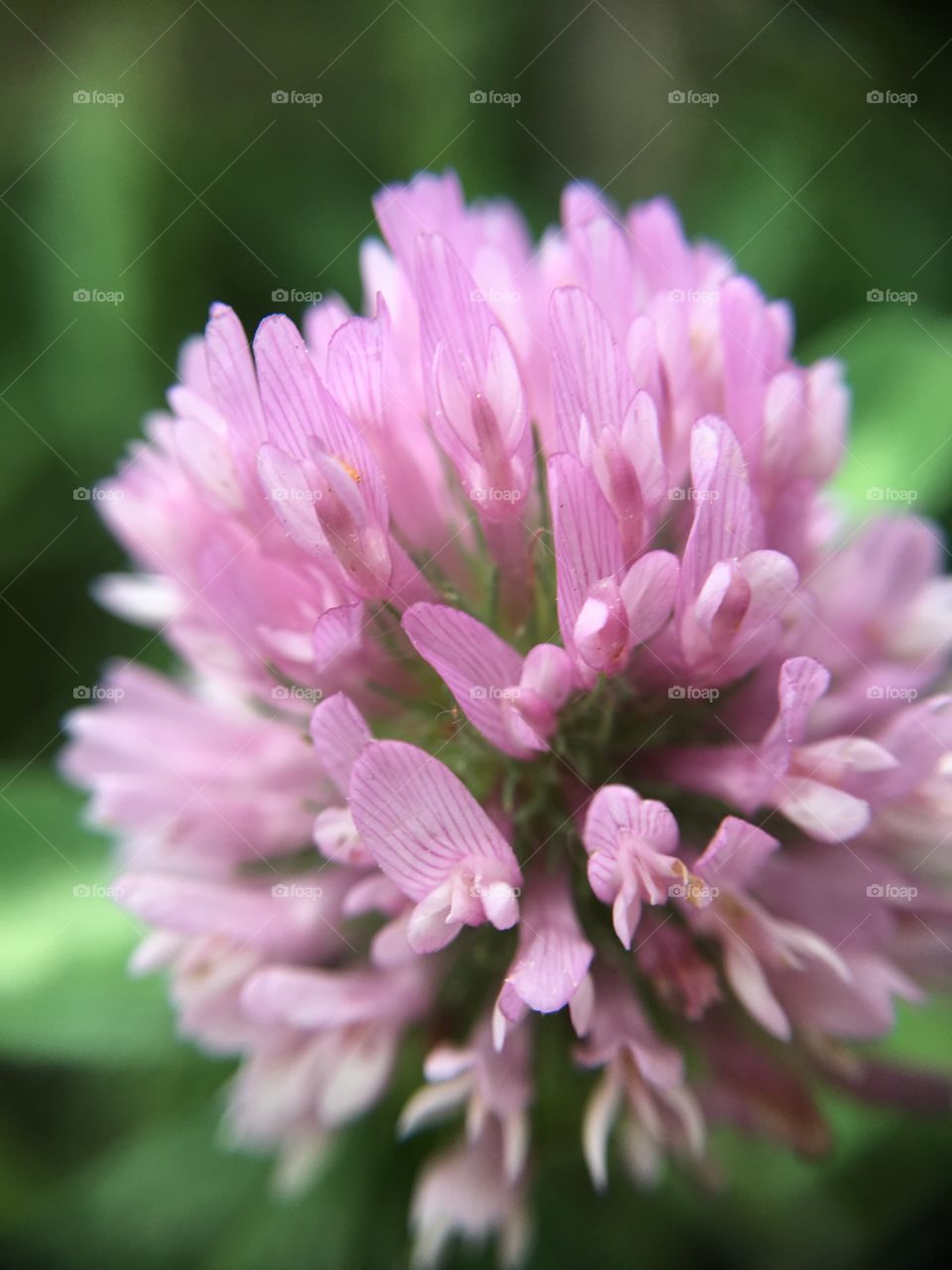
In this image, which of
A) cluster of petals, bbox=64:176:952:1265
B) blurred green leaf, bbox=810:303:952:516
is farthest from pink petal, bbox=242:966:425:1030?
blurred green leaf, bbox=810:303:952:516

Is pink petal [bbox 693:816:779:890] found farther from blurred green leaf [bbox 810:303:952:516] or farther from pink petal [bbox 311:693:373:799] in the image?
blurred green leaf [bbox 810:303:952:516]

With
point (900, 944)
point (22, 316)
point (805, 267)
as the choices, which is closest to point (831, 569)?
point (900, 944)

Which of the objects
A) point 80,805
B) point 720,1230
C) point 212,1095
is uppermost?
point 720,1230

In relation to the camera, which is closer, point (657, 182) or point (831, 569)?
point (831, 569)

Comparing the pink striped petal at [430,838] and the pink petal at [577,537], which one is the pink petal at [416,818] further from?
the pink petal at [577,537]

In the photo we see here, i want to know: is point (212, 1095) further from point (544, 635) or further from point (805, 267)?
point (805, 267)

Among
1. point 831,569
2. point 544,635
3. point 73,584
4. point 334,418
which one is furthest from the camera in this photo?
point 73,584

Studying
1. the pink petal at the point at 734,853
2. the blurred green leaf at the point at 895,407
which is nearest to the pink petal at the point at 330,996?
the pink petal at the point at 734,853
